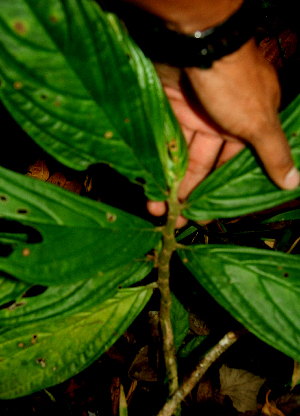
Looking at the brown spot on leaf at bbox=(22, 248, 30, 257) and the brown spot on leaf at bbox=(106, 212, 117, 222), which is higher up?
the brown spot on leaf at bbox=(106, 212, 117, 222)

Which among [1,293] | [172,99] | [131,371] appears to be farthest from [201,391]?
[172,99]

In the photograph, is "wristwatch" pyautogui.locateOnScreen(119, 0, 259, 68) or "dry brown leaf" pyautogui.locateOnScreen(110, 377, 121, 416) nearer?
"wristwatch" pyautogui.locateOnScreen(119, 0, 259, 68)

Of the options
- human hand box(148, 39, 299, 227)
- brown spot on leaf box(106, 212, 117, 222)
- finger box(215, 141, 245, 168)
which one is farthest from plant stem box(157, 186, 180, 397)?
finger box(215, 141, 245, 168)

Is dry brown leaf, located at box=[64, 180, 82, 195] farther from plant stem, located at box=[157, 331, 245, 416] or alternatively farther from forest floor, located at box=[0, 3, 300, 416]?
plant stem, located at box=[157, 331, 245, 416]

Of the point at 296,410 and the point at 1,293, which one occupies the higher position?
the point at 1,293

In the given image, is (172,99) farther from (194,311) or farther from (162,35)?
(194,311)

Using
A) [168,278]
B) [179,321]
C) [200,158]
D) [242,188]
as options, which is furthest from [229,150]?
[179,321]
